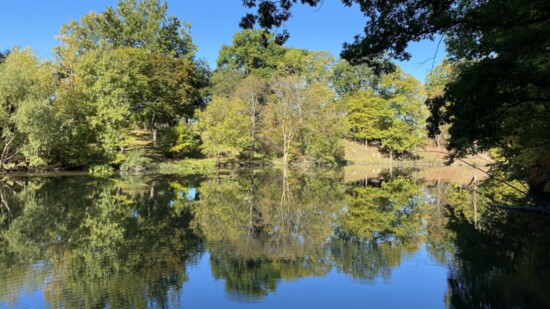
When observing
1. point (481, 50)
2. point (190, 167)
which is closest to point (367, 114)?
point (190, 167)

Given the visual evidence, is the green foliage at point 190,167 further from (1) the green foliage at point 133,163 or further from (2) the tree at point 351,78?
(2) the tree at point 351,78

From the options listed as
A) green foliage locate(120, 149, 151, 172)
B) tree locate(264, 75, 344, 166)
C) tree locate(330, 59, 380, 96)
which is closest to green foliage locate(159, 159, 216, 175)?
green foliage locate(120, 149, 151, 172)

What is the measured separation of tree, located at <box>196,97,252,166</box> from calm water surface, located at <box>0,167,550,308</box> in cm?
2128

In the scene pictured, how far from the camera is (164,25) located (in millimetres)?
51312

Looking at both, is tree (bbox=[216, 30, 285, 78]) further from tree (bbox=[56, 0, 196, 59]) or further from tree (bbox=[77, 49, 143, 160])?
tree (bbox=[77, 49, 143, 160])

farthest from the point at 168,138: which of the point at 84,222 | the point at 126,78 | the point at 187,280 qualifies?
the point at 187,280

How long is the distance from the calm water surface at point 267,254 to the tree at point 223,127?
2128 centimetres

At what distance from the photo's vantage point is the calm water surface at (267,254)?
21.0 ft

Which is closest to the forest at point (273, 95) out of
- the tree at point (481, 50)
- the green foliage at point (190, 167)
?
the tree at point (481, 50)

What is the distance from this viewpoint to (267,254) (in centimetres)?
873

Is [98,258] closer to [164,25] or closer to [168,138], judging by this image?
[168,138]

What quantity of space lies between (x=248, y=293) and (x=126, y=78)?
96.5 ft

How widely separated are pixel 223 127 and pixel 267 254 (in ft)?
96.0

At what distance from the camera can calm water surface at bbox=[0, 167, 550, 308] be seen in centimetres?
640
